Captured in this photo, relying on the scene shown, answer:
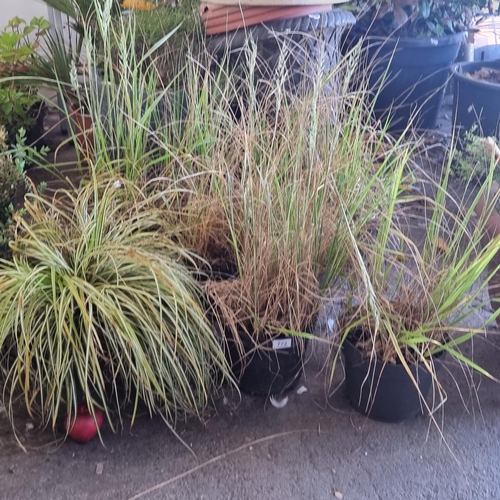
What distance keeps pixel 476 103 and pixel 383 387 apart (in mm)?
1648

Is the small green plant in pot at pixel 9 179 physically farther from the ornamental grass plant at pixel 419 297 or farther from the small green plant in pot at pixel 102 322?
the ornamental grass plant at pixel 419 297

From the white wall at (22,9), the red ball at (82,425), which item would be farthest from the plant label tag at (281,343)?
the white wall at (22,9)

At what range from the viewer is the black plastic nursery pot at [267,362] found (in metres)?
1.35

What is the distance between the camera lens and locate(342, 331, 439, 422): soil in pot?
1.30 metres

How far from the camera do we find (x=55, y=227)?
1414 mm

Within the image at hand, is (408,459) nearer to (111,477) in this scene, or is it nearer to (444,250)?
(444,250)

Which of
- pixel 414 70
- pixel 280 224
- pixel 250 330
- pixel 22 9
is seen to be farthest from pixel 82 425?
pixel 22 9

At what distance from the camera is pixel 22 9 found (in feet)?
10.5

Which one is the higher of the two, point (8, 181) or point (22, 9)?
point (22, 9)

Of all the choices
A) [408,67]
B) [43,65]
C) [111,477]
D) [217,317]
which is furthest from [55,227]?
[408,67]

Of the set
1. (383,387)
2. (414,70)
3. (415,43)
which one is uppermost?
(415,43)

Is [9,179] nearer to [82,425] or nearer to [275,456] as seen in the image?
[82,425]

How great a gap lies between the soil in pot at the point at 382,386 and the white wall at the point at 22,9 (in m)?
2.78

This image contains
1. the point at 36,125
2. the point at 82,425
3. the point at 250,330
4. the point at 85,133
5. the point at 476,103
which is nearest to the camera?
the point at 82,425
